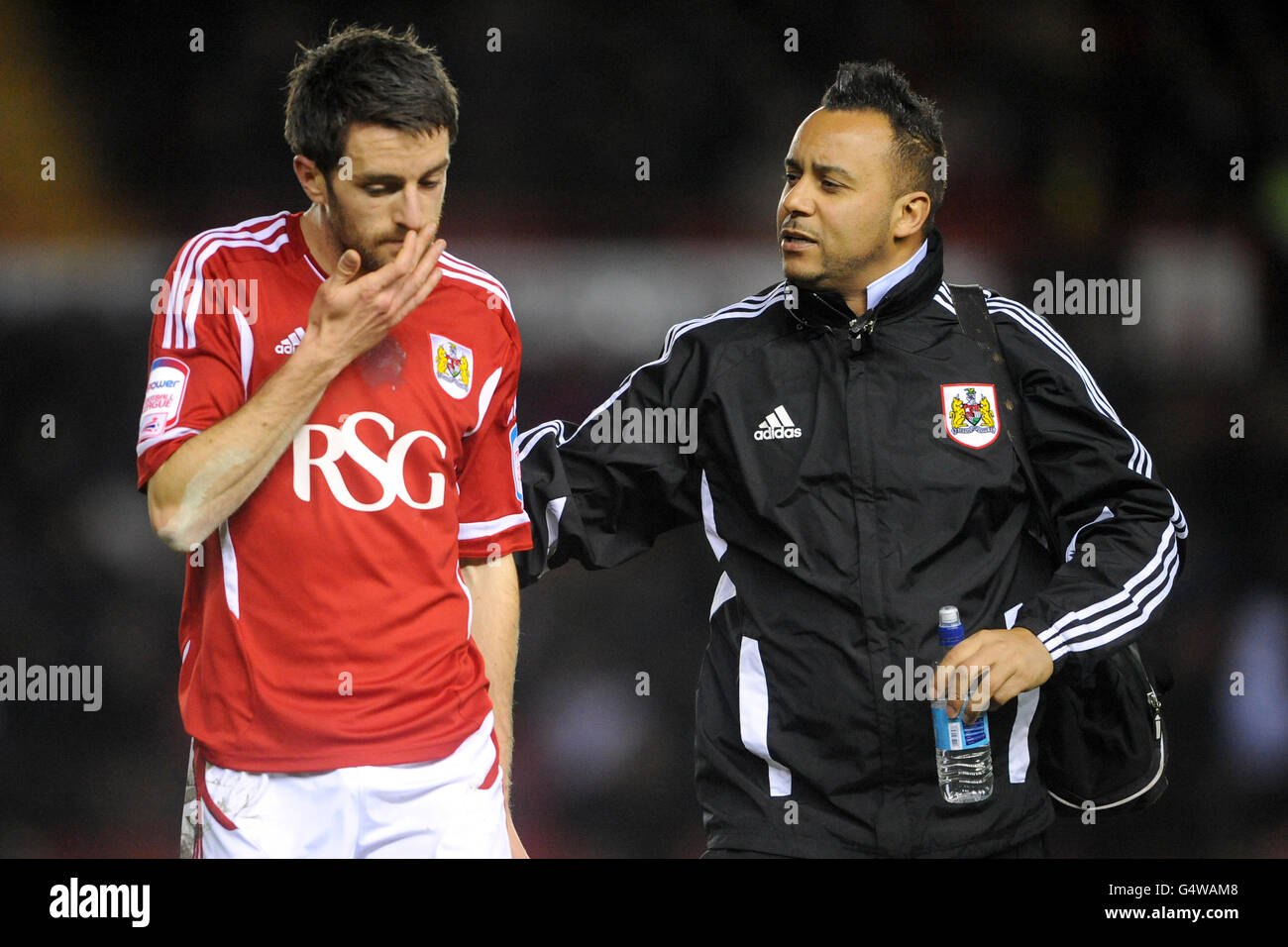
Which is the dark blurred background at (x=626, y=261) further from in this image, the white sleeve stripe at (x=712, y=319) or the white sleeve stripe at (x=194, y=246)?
the white sleeve stripe at (x=194, y=246)

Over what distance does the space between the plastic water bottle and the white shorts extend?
2.60 ft

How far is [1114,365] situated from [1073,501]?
1.46 meters

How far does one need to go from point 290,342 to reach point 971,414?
1.25 m

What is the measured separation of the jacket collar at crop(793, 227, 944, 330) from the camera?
8.77 ft

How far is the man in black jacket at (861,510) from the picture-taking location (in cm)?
250

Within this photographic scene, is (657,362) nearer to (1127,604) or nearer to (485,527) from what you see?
(485,527)

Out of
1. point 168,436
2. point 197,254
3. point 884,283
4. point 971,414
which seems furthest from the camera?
point 884,283

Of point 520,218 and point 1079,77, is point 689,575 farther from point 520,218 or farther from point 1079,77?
point 1079,77

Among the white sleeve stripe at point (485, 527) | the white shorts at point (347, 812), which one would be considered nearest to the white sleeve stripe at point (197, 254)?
the white sleeve stripe at point (485, 527)

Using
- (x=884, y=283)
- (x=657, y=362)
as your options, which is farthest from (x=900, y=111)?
(x=657, y=362)

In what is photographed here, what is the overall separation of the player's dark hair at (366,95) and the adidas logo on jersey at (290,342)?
26cm

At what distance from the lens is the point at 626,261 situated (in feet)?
12.6

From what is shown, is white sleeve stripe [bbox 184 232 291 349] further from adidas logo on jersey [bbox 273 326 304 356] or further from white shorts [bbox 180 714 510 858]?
white shorts [bbox 180 714 510 858]

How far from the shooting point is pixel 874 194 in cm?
273
